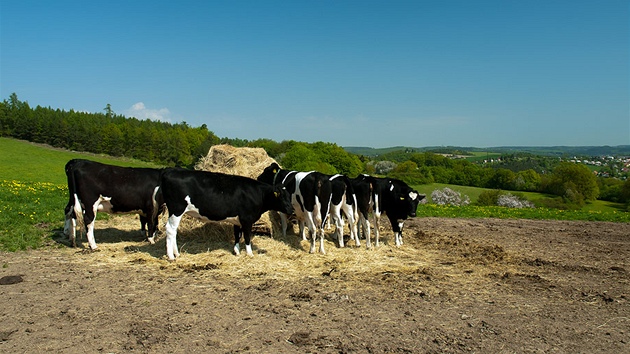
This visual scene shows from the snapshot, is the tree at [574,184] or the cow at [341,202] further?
the tree at [574,184]

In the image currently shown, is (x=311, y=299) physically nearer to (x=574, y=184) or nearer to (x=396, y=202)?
(x=396, y=202)

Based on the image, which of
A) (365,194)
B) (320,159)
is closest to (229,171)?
(365,194)

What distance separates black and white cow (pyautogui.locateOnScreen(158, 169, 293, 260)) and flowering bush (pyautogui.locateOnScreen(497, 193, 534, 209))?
4380 centimetres

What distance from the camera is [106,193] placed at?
948 cm

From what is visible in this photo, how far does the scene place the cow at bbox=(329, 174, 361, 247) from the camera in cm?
992

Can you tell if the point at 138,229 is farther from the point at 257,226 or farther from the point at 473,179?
the point at 473,179

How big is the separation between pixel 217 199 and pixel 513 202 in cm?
4534

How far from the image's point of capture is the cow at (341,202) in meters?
9.92

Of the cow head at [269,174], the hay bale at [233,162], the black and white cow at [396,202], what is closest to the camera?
the black and white cow at [396,202]

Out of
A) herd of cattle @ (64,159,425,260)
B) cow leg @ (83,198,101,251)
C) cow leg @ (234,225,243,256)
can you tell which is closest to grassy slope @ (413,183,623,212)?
herd of cattle @ (64,159,425,260)

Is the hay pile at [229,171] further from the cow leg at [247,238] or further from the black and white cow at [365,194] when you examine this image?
the black and white cow at [365,194]

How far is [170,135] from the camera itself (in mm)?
95375

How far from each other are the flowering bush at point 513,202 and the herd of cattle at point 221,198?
134 feet

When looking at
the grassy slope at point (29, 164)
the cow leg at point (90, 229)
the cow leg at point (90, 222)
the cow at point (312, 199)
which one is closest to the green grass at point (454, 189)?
the grassy slope at point (29, 164)
